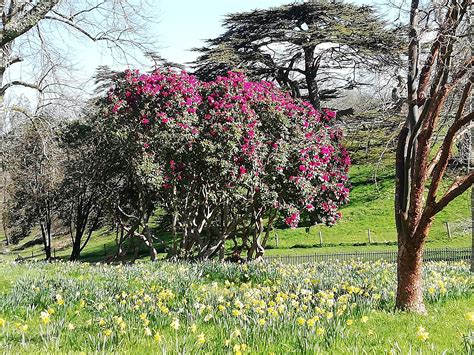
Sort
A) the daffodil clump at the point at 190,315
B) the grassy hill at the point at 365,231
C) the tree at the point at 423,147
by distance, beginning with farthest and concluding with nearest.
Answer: the grassy hill at the point at 365,231 < the tree at the point at 423,147 < the daffodil clump at the point at 190,315

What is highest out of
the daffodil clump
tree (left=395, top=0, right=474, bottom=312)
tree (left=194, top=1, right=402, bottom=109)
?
tree (left=194, top=1, right=402, bottom=109)

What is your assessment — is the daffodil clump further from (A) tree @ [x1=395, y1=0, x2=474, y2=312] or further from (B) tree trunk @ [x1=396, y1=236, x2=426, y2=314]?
(A) tree @ [x1=395, y1=0, x2=474, y2=312]

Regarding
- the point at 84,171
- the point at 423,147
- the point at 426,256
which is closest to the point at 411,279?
the point at 423,147

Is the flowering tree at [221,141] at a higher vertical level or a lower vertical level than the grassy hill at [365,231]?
higher

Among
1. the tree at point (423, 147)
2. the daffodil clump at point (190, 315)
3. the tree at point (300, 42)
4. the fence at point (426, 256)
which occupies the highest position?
the tree at point (300, 42)

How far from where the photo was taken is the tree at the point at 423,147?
568 centimetres

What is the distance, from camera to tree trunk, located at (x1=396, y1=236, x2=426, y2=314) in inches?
227

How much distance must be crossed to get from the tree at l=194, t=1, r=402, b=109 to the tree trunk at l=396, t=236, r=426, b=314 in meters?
17.1

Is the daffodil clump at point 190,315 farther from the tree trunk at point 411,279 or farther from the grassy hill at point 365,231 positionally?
the grassy hill at point 365,231

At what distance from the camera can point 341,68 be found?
2498cm

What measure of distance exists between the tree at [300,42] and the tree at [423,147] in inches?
620

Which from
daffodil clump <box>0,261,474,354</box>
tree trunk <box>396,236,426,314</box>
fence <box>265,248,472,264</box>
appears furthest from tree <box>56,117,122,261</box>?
tree trunk <box>396,236,426,314</box>

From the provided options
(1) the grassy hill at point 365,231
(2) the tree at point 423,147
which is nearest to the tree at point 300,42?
(1) the grassy hill at point 365,231

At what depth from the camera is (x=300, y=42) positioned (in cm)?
2406
